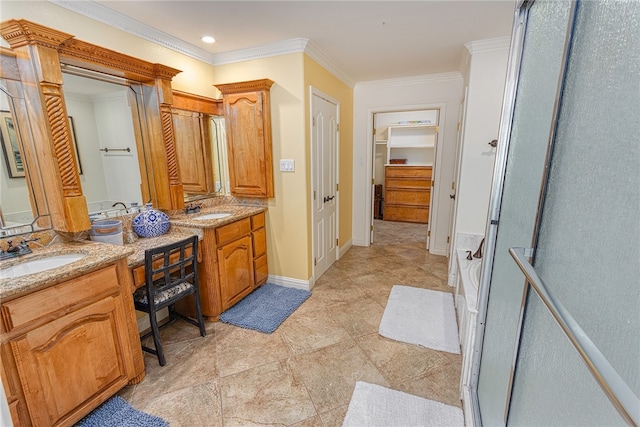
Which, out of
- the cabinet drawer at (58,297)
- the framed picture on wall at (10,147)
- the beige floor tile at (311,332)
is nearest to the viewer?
the cabinet drawer at (58,297)

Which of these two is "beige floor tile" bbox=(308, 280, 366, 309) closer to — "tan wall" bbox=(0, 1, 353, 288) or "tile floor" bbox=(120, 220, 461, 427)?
"tile floor" bbox=(120, 220, 461, 427)

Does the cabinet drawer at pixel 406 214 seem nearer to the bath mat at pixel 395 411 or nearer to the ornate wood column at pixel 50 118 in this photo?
the bath mat at pixel 395 411

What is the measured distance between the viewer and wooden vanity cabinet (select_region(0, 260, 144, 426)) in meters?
1.25

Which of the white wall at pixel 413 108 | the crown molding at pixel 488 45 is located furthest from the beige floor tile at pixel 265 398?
the crown molding at pixel 488 45

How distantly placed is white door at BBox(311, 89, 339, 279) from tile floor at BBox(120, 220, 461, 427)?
749 mm

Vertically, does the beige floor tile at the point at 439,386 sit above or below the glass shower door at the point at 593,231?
below

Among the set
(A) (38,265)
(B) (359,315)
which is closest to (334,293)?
(B) (359,315)

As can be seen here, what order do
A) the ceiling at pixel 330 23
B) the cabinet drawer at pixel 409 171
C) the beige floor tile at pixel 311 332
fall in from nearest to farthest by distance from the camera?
the ceiling at pixel 330 23 < the beige floor tile at pixel 311 332 < the cabinet drawer at pixel 409 171

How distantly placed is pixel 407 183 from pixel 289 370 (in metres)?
4.59

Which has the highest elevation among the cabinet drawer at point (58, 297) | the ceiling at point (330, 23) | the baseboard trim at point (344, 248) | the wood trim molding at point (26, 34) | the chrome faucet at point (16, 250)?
the ceiling at point (330, 23)

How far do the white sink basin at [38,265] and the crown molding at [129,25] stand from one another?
5.10ft

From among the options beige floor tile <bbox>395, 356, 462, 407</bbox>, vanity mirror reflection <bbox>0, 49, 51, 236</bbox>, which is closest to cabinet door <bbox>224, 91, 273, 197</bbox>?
vanity mirror reflection <bbox>0, 49, 51, 236</bbox>

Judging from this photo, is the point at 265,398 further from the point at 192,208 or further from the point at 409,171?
the point at 409,171

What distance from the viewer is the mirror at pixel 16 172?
161 cm
